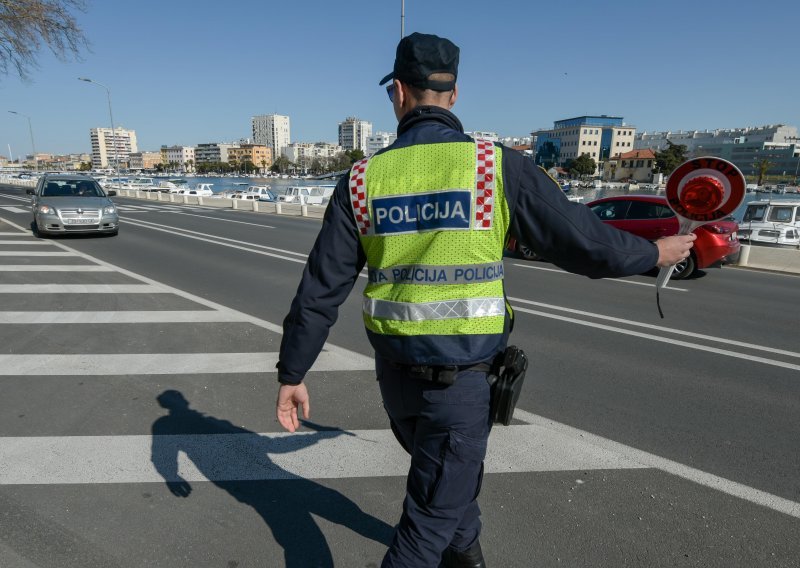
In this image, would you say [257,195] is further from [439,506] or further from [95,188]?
[439,506]

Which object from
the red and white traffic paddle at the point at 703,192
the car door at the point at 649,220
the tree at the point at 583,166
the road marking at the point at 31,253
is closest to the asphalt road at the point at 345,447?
the red and white traffic paddle at the point at 703,192

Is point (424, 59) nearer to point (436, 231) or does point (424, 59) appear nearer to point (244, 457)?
point (436, 231)

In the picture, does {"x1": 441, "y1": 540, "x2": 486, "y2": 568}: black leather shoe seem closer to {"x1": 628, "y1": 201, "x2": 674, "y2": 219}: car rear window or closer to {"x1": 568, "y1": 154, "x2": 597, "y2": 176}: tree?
{"x1": 628, "y1": 201, "x2": 674, "y2": 219}: car rear window

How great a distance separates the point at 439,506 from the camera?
175cm

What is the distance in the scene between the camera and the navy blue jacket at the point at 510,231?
5.49 ft

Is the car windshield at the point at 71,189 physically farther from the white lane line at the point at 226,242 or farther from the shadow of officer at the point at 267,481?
the shadow of officer at the point at 267,481

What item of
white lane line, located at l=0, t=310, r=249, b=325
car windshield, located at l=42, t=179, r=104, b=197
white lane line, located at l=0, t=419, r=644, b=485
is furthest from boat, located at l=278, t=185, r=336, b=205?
white lane line, located at l=0, t=419, r=644, b=485

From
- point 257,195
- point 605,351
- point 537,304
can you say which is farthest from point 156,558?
point 257,195

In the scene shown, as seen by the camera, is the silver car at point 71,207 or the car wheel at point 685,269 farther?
the silver car at point 71,207

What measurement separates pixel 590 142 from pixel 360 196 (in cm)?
16946

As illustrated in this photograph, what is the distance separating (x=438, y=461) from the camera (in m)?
1.74

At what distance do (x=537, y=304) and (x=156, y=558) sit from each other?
6.19m

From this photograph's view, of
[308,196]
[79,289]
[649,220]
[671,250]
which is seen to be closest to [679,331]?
[671,250]

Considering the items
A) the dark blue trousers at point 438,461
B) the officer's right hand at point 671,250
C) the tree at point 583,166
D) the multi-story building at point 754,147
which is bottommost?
the dark blue trousers at point 438,461
